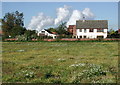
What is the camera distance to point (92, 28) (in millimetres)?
89625

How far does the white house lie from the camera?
89000 mm

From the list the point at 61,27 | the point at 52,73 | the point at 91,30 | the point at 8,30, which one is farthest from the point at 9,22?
the point at 52,73

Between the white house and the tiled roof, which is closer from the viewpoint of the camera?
the white house

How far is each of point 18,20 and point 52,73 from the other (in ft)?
345

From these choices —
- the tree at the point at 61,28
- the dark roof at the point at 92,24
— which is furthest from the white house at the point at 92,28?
the tree at the point at 61,28

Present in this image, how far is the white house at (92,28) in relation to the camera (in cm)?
8900

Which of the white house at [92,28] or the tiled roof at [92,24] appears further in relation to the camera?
the tiled roof at [92,24]

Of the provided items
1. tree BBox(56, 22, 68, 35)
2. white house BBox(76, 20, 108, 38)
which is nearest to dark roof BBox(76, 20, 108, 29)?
white house BBox(76, 20, 108, 38)

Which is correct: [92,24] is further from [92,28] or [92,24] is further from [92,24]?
[92,28]

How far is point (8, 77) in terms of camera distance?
30.1 ft

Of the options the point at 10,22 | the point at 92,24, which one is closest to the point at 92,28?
the point at 92,24

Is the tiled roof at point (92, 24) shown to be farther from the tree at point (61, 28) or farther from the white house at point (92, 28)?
the tree at point (61, 28)

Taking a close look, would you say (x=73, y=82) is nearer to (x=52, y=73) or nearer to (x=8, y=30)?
(x=52, y=73)

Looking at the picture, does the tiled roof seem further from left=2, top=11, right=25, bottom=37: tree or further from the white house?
left=2, top=11, right=25, bottom=37: tree
